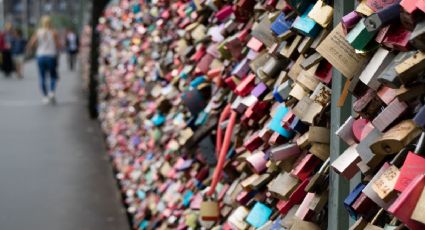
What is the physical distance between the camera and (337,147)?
A: 5.82 feet

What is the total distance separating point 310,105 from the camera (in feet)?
6.33

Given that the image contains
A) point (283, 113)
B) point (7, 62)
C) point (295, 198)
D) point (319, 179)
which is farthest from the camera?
point (7, 62)

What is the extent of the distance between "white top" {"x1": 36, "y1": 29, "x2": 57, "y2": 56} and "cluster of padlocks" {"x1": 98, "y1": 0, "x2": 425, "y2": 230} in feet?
33.3

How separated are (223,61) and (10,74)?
2496cm

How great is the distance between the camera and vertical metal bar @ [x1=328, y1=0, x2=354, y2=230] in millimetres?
1763

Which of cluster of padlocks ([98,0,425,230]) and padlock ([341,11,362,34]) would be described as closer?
cluster of padlocks ([98,0,425,230])

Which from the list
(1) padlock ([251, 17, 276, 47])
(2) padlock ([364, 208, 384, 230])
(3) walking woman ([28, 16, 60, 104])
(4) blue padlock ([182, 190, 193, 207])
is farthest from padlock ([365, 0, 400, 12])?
(3) walking woman ([28, 16, 60, 104])

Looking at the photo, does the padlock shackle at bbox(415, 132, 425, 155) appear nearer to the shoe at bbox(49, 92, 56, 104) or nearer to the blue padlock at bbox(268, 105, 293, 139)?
the blue padlock at bbox(268, 105, 293, 139)

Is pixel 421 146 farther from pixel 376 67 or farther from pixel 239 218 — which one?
pixel 239 218

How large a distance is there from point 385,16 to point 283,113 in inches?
26.8

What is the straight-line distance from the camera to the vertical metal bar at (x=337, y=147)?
1.76 metres

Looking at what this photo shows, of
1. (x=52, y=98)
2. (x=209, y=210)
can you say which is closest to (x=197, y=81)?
(x=209, y=210)

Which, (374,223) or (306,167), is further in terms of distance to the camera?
(306,167)

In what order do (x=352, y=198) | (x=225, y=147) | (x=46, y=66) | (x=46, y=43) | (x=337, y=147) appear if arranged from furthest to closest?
(x=46, y=66), (x=46, y=43), (x=225, y=147), (x=337, y=147), (x=352, y=198)
